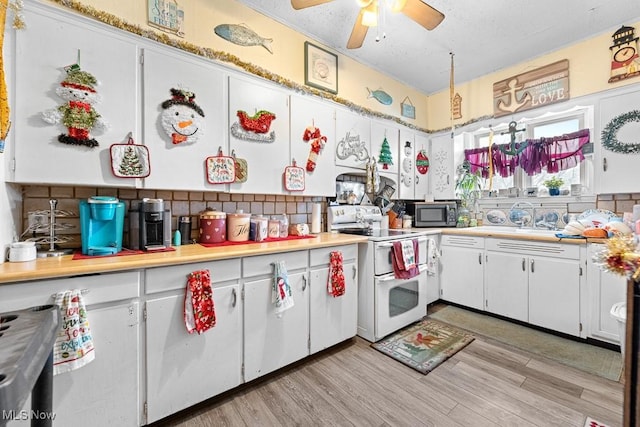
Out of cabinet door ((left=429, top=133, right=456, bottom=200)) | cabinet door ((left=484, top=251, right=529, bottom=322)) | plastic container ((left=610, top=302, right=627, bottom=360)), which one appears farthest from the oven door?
cabinet door ((left=429, top=133, right=456, bottom=200))

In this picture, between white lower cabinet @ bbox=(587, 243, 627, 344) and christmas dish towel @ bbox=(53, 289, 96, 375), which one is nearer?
christmas dish towel @ bbox=(53, 289, 96, 375)

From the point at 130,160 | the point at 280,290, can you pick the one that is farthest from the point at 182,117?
the point at 280,290

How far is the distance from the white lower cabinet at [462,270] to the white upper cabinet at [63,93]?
318cm

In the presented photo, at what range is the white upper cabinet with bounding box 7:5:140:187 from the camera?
4.51 ft

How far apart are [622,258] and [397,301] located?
5.71ft

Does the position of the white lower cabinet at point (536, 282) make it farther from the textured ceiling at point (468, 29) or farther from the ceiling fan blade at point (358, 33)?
Result: the ceiling fan blade at point (358, 33)

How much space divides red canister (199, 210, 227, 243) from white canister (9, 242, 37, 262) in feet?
2.91

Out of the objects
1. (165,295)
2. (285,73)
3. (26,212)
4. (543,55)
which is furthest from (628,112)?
(26,212)

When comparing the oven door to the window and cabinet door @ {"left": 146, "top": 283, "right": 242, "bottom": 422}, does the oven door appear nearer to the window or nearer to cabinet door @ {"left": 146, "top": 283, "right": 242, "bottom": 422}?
cabinet door @ {"left": 146, "top": 283, "right": 242, "bottom": 422}

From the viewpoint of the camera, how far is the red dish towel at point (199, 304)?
1.48m

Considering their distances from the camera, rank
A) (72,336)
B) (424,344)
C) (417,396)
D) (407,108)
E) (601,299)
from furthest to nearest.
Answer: (407,108)
(424,344)
(601,299)
(417,396)
(72,336)

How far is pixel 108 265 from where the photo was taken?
4.15 ft

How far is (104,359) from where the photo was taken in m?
1.29

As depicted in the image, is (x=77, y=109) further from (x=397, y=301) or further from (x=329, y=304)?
(x=397, y=301)
